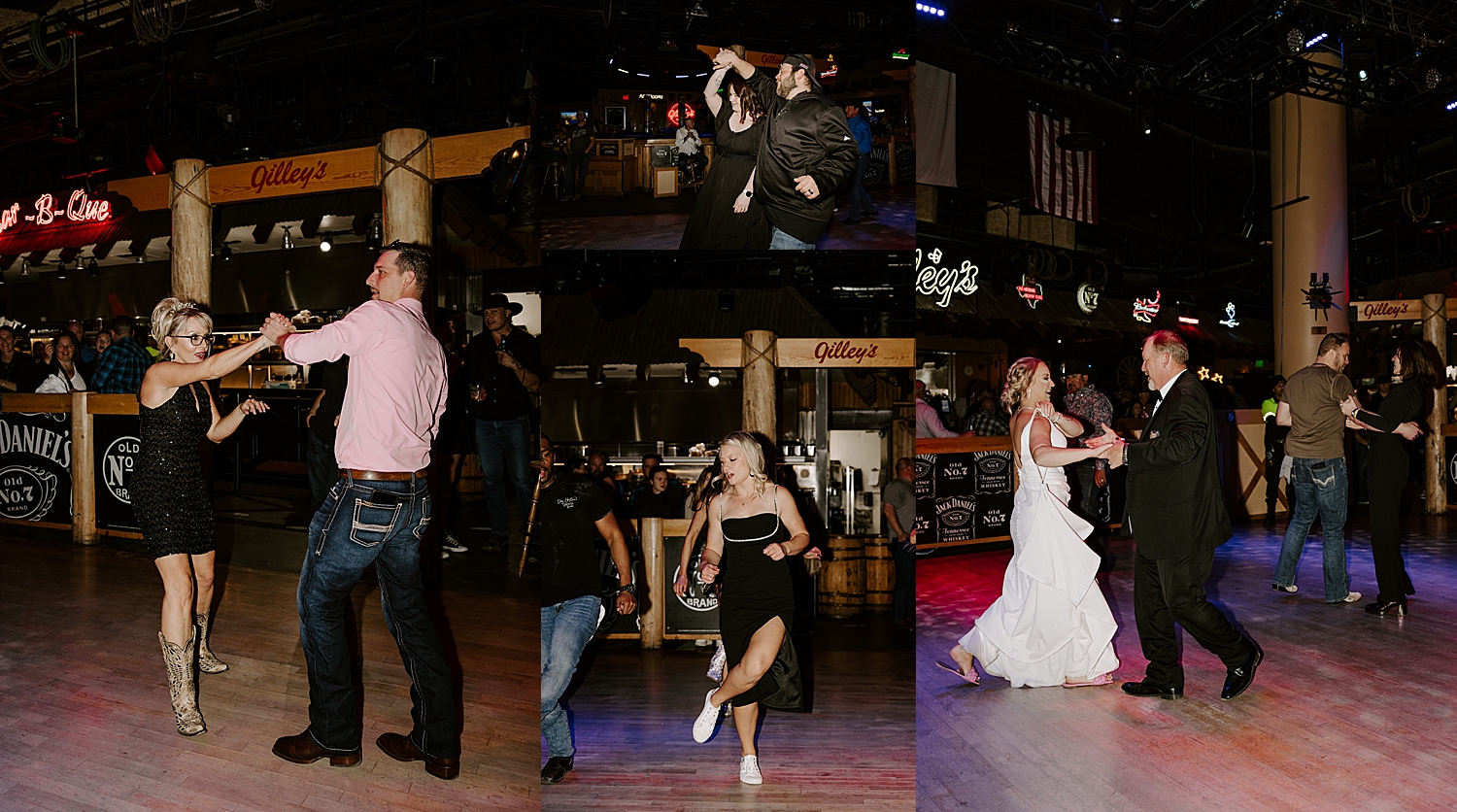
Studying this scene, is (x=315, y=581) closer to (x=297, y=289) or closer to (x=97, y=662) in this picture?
(x=97, y=662)

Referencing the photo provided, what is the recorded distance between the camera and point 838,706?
2.66 meters

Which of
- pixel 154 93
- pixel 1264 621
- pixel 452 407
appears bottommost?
pixel 1264 621

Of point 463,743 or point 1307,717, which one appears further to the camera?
point 1307,717

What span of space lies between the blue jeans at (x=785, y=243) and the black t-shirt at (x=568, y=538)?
3.29 feet

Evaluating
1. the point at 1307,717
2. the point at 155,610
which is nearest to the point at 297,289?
the point at 155,610

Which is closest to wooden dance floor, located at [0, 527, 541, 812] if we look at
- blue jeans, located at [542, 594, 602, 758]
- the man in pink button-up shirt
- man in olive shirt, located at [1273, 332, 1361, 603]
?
the man in pink button-up shirt

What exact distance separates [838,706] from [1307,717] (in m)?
1.99

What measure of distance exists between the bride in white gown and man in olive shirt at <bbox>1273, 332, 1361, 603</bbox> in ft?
7.14

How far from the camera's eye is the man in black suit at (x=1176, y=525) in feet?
11.2

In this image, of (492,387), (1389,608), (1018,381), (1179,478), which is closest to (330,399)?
→ (492,387)

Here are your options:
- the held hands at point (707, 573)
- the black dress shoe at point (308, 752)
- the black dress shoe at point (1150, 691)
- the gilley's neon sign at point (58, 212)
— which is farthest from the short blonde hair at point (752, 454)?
the gilley's neon sign at point (58, 212)

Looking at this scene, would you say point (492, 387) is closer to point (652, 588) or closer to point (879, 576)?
point (652, 588)

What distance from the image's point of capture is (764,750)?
266 centimetres

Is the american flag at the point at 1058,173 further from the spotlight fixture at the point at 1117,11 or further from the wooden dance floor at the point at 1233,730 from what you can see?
the wooden dance floor at the point at 1233,730
